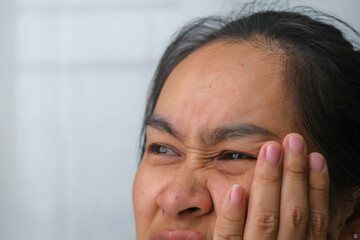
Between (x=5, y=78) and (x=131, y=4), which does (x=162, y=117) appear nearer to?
(x=131, y=4)

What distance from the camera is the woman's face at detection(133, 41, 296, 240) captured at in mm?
1097

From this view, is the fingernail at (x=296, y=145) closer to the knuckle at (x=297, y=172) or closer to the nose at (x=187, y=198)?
the knuckle at (x=297, y=172)

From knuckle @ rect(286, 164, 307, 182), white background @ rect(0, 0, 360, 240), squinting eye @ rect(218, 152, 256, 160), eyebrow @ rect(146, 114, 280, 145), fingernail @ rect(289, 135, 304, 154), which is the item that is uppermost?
fingernail @ rect(289, 135, 304, 154)

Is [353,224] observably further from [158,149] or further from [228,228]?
[158,149]

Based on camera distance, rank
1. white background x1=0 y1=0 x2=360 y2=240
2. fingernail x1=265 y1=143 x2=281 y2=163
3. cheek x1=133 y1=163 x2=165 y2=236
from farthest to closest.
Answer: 1. white background x1=0 y1=0 x2=360 y2=240
2. cheek x1=133 y1=163 x2=165 y2=236
3. fingernail x1=265 y1=143 x2=281 y2=163

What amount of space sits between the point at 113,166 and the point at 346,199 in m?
1.15

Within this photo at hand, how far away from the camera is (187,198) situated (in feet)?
3.55

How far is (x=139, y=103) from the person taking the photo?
82.1 inches

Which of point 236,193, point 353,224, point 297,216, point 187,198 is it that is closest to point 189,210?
point 187,198

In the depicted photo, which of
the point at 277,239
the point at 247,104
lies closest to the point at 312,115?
the point at 247,104

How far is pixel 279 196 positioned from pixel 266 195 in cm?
4

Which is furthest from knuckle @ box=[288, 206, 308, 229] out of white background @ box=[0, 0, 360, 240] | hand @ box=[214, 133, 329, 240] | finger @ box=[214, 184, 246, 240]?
white background @ box=[0, 0, 360, 240]

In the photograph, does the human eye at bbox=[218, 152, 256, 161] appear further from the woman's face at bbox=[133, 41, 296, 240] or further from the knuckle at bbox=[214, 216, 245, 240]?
the knuckle at bbox=[214, 216, 245, 240]

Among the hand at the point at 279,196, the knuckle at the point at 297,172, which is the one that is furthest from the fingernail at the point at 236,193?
the knuckle at the point at 297,172
